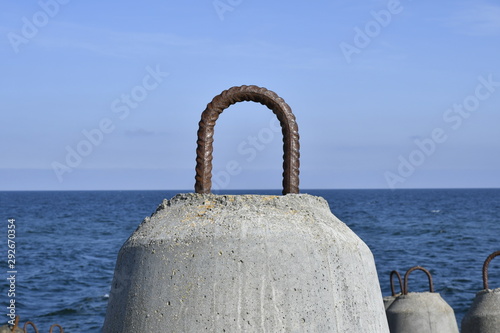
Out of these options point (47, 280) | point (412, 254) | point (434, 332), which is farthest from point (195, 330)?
point (412, 254)

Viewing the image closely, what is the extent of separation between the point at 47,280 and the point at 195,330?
23.2 metres

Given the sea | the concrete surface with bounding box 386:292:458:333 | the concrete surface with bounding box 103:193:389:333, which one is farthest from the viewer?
the sea

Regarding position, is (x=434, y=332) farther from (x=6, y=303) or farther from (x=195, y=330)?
(x=6, y=303)

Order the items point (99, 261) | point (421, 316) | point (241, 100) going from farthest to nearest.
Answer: point (99, 261), point (421, 316), point (241, 100)

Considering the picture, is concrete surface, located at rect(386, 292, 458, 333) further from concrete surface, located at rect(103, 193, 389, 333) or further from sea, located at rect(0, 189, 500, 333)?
concrete surface, located at rect(103, 193, 389, 333)

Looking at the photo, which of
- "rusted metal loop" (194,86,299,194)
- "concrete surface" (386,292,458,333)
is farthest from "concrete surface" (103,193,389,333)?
"concrete surface" (386,292,458,333)

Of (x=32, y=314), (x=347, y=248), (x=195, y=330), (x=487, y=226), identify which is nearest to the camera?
(x=195, y=330)

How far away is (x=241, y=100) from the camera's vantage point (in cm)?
278

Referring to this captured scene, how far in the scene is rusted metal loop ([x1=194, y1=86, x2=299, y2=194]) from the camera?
109 inches

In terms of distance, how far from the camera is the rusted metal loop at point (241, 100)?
2.77 metres

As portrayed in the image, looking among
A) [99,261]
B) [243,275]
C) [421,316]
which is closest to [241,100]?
[243,275]

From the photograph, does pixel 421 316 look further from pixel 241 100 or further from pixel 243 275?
pixel 243 275

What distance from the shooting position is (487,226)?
5106cm

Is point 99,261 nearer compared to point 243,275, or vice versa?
point 243,275
